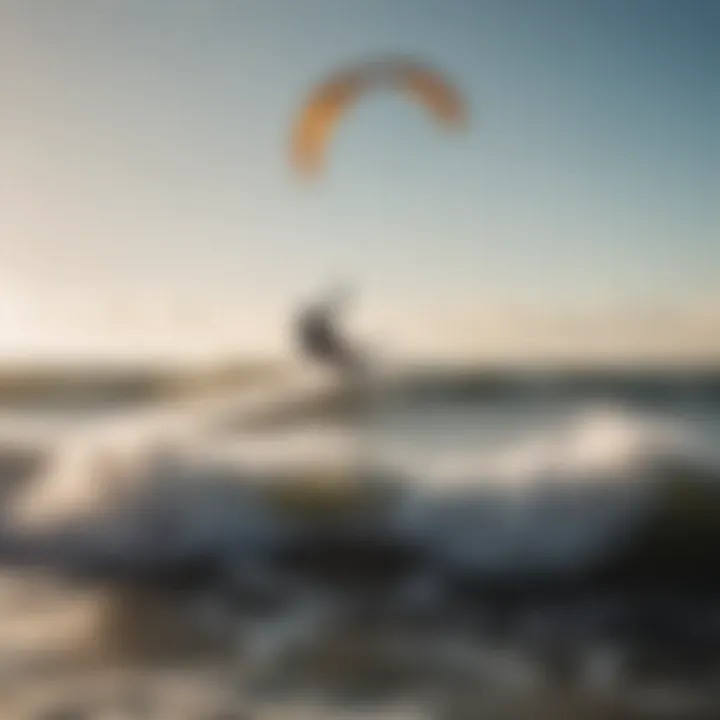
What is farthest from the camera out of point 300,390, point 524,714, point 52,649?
point 300,390

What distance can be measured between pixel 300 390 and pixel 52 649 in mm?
429

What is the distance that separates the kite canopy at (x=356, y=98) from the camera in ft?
3.90

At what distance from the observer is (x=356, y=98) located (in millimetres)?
1193

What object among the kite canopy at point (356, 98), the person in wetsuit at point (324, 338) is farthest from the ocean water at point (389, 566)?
the kite canopy at point (356, 98)

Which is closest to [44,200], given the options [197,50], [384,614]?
[197,50]

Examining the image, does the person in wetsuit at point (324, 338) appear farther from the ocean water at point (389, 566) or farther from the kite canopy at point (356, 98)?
the kite canopy at point (356, 98)

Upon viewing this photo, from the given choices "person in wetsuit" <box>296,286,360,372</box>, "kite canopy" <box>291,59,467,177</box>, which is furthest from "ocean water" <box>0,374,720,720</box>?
"kite canopy" <box>291,59,467,177</box>

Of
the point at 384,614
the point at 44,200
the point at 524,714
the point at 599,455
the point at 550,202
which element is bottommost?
the point at 524,714

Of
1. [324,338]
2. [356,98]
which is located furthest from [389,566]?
[356,98]

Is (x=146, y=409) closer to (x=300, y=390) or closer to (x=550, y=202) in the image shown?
(x=300, y=390)

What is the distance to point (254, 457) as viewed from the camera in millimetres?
1197

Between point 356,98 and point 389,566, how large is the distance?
59 cm

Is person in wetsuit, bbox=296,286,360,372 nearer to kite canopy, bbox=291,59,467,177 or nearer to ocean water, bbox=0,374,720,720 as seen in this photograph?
ocean water, bbox=0,374,720,720

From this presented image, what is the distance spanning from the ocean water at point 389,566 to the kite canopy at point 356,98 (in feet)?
1.10
